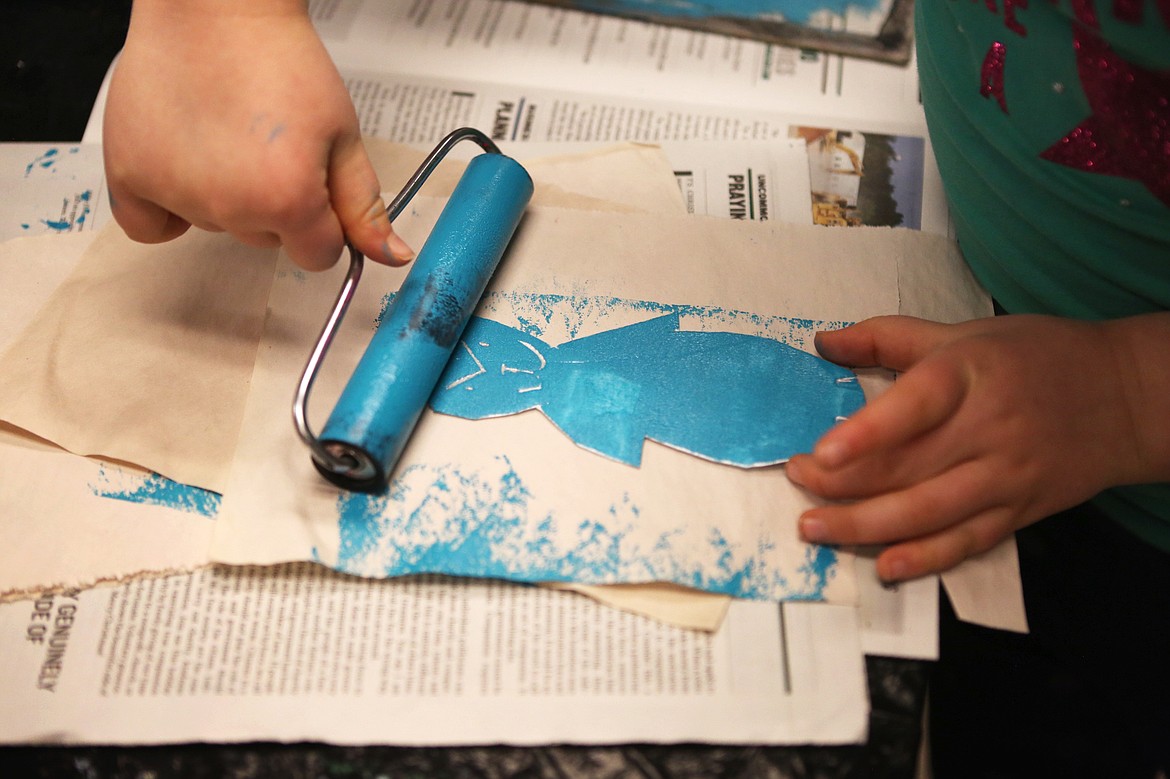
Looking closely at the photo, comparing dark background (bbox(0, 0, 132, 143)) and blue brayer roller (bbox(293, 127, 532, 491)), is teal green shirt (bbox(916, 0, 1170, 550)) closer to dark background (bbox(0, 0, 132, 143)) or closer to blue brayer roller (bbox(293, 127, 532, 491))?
blue brayer roller (bbox(293, 127, 532, 491))

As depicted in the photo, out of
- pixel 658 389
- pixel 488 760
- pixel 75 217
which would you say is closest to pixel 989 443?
pixel 658 389

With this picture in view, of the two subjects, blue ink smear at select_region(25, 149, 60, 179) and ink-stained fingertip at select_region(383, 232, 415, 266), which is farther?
blue ink smear at select_region(25, 149, 60, 179)

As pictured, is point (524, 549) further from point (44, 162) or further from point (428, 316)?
point (44, 162)

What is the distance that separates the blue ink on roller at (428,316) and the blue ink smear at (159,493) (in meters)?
0.11

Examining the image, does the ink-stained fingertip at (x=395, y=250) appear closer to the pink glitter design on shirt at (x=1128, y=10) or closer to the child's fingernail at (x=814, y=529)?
the child's fingernail at (x=814, y=529)

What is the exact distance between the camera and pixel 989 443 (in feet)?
1.77

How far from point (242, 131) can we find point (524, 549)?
0.31 meters

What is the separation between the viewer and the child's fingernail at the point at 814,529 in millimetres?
558

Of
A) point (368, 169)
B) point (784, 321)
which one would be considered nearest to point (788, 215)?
point (784, 321)

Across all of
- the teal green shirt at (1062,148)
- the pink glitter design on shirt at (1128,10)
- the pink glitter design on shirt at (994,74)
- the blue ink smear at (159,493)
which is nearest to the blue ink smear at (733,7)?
the teal green shirt at (1062,148)

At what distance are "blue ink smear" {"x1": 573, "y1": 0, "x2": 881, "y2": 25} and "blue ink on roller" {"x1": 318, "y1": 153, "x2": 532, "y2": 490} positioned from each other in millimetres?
353

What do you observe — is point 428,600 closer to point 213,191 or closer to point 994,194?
point 213,191

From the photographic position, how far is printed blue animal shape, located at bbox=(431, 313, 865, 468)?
600 mm

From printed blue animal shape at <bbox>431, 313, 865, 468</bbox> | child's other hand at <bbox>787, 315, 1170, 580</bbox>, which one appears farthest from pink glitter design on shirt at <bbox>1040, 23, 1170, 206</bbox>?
printed blue animal shape at <bbox>431, 313, 865, 468</bbox>
